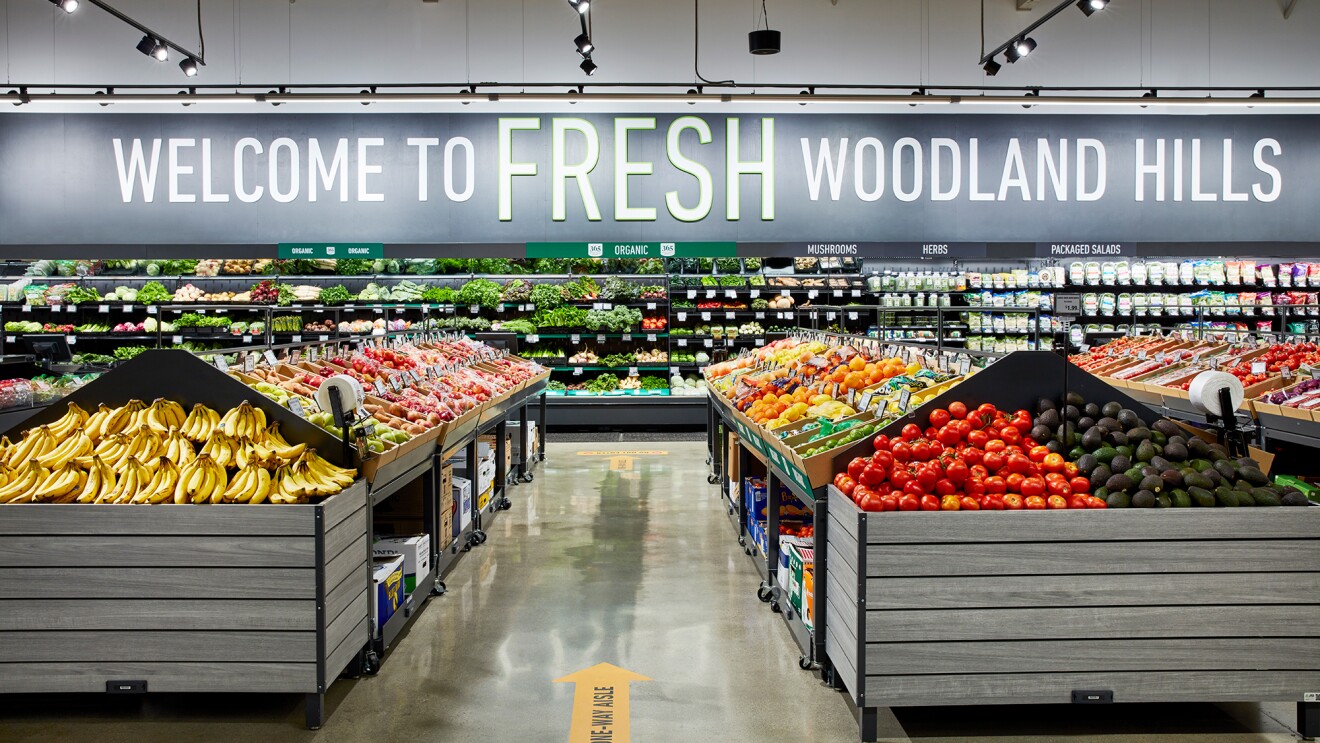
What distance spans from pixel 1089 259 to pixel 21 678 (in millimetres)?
12627

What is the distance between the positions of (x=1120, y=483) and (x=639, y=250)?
26.5 feet

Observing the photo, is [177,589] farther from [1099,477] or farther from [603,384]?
[603,384]

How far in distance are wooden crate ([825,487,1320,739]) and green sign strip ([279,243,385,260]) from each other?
8.87m

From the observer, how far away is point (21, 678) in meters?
3.40

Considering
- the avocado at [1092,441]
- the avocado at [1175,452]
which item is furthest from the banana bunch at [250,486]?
the avocado at [1175,452]

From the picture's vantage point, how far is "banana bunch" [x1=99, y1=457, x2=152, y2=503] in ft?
11.5

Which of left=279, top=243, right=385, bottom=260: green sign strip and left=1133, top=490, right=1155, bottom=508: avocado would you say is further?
left=279, top=243, right=385, bottom=260: green sign strip

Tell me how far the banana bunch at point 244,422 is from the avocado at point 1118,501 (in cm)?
322

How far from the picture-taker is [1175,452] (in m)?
3.60

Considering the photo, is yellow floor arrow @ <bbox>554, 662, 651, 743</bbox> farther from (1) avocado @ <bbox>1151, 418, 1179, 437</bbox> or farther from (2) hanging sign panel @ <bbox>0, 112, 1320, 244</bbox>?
(2) hanging sign panel @ <bbox>0, 112, 1320, 244</bbox>

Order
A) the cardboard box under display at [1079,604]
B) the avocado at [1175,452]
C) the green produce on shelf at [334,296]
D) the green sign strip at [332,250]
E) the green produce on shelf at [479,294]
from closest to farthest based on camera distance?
the cardboard box under display at [1079,604] → the avocado at [1175,452] → the green sign strip at [332,250] → the green produce on shelf at [479,294] → the green produce on shelf at [334,296]


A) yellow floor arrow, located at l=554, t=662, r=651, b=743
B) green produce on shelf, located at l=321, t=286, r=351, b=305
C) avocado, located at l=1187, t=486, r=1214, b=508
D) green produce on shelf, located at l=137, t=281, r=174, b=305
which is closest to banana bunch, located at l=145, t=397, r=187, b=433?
yellow floor arrow, located at l=554, t=662, r=651, b=743

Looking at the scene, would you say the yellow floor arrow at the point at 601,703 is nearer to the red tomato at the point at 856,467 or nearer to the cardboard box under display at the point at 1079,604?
the cardboard box under display at the point at 1079,604

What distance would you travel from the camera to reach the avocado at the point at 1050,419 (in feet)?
12.4
